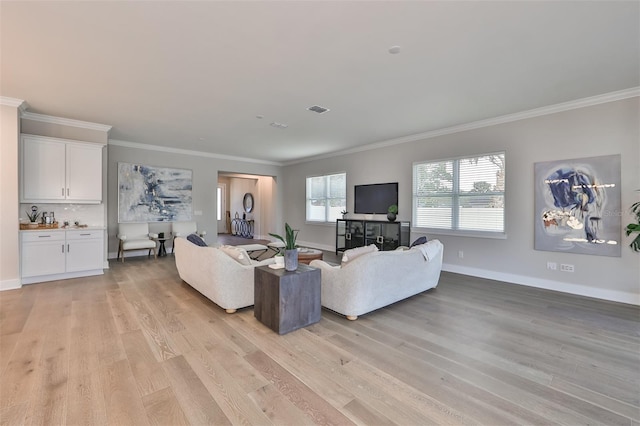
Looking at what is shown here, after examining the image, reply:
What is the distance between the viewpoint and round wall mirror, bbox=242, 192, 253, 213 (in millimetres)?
11869

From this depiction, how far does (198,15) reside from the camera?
225 cm

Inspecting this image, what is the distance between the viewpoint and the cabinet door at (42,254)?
4426 millimetres

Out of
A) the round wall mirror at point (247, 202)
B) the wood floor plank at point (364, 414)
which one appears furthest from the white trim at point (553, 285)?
the round wall mirror at point (247, 202)

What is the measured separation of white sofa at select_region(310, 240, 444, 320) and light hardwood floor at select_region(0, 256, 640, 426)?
0.14m

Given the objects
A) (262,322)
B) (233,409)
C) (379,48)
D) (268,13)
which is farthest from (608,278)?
(268,13)

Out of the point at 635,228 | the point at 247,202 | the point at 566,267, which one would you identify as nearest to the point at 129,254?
the point at 247,202

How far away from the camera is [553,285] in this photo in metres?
4.33

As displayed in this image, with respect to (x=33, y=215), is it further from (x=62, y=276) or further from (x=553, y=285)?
(x=553, y=285)

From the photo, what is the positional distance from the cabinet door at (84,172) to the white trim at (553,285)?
22.5ft

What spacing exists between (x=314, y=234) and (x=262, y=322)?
5.60 m

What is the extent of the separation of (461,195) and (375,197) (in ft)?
6.34

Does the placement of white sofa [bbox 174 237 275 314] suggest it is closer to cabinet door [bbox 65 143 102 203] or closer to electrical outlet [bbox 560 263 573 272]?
cabinet door [bbox 65 143 102 203]

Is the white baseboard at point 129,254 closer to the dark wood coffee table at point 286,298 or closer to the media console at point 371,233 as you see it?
the media console at point 371,233

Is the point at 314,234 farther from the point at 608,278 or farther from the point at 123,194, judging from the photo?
the point at 608,278
